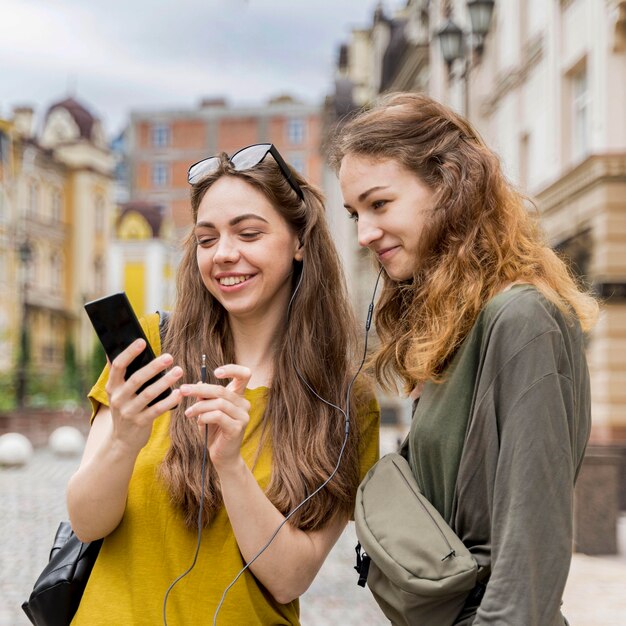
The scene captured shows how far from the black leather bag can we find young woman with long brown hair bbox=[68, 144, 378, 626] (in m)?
0.05

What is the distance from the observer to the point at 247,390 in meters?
2.99

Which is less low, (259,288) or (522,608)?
(259,288)

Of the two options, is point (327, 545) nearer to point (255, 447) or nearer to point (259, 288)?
point (255, 447)

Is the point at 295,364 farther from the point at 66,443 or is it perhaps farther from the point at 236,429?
the point at 66,443

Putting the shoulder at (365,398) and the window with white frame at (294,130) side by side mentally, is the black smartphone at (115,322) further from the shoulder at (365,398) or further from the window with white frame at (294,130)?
the window with white frame at (294,130)

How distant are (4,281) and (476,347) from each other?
175 ft

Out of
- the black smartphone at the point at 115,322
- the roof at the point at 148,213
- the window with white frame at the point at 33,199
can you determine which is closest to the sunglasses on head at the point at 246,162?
the black smartphone at the point at 115,322

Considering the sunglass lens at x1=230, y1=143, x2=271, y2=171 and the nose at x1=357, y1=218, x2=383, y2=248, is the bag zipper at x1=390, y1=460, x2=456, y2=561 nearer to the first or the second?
the nose at x1=357, y1=218, x2=383, y2=248

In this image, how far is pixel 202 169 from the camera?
3000 mm

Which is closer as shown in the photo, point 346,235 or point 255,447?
point 255,447

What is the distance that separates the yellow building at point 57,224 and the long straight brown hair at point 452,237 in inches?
2022

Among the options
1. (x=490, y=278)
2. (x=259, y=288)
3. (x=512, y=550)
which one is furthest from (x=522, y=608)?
(x=259, y=288)

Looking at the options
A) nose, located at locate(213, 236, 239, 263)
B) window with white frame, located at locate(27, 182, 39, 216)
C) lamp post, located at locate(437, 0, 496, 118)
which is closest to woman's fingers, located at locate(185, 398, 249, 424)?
nose, located at locate(213, 236, 239, 263)

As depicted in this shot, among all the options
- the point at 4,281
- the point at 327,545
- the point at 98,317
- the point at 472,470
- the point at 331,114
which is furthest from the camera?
the point at 4,281
